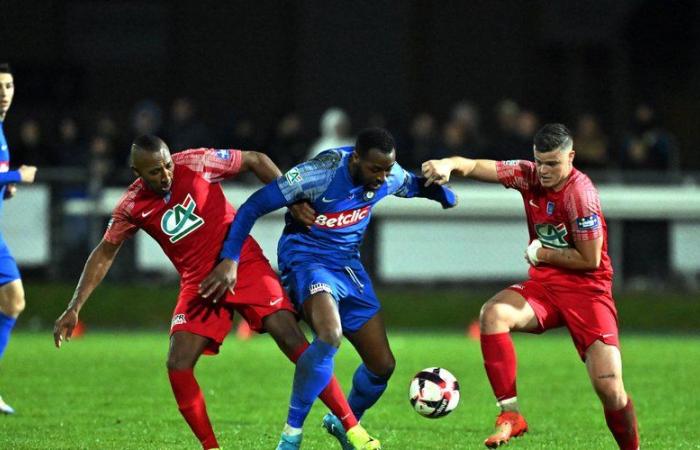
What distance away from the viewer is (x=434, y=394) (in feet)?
27.6

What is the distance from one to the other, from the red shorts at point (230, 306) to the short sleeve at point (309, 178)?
0.55 metres

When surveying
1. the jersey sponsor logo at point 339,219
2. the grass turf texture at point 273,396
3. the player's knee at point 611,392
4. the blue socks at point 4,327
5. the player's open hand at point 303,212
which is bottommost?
the grass turf texture at point 273,396

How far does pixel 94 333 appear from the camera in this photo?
18.0 meters

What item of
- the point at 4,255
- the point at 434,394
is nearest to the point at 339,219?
the point at 434,394

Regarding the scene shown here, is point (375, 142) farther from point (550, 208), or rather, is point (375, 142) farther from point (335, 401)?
point (335, 401)

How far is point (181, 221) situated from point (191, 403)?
1.18 meters

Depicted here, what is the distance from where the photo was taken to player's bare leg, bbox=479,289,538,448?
8.11m

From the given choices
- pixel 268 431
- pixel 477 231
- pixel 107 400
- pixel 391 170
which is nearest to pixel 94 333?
pixel 477 231

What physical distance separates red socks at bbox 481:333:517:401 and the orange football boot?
22cm

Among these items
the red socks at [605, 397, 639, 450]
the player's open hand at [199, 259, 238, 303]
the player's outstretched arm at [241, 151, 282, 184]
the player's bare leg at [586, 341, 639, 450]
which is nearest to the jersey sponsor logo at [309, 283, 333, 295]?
the player's open hand at [199, 259, 238, 303]

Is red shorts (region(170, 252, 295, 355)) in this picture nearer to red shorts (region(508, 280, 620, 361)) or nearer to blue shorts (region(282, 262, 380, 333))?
blue shorts (region(282, 262, 380, 333))

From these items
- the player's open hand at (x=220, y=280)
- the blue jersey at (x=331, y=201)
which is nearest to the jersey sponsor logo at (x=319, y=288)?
the blue jersey at (x=331, y=201)

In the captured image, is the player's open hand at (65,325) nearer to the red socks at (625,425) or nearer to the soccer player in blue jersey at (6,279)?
the soccer player in blue jersey at (6,279)

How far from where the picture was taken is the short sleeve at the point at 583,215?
8055mm
